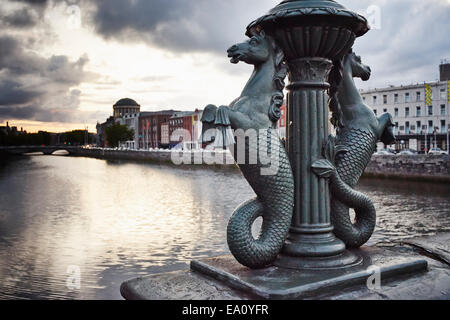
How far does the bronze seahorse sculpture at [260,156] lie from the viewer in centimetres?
320

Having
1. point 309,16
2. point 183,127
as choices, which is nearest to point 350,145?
point 309,16

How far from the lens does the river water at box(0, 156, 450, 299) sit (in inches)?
308

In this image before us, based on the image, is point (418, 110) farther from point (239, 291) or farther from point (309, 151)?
point (239, 291)

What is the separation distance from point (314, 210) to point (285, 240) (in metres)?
0.32

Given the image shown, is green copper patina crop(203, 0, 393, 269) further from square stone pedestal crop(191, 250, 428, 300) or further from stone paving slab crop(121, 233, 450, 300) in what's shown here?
stone paving slab crop(121, 233, 450, 300)

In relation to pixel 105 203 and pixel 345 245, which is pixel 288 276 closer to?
pixel 345 245

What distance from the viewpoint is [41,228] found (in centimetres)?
1223

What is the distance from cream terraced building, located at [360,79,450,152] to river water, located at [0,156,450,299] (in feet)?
86.3

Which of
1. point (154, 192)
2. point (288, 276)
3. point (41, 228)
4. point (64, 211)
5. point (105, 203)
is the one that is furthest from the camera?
point (154, 192)

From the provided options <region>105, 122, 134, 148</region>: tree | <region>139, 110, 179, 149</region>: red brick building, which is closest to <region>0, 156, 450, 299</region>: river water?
<region>139, 110, 179, 149</region>: red brick building

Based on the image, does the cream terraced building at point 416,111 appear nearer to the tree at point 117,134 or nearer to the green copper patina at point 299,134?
the green copper patina at point 299,134

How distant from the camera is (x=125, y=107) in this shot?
128125 millimetres
